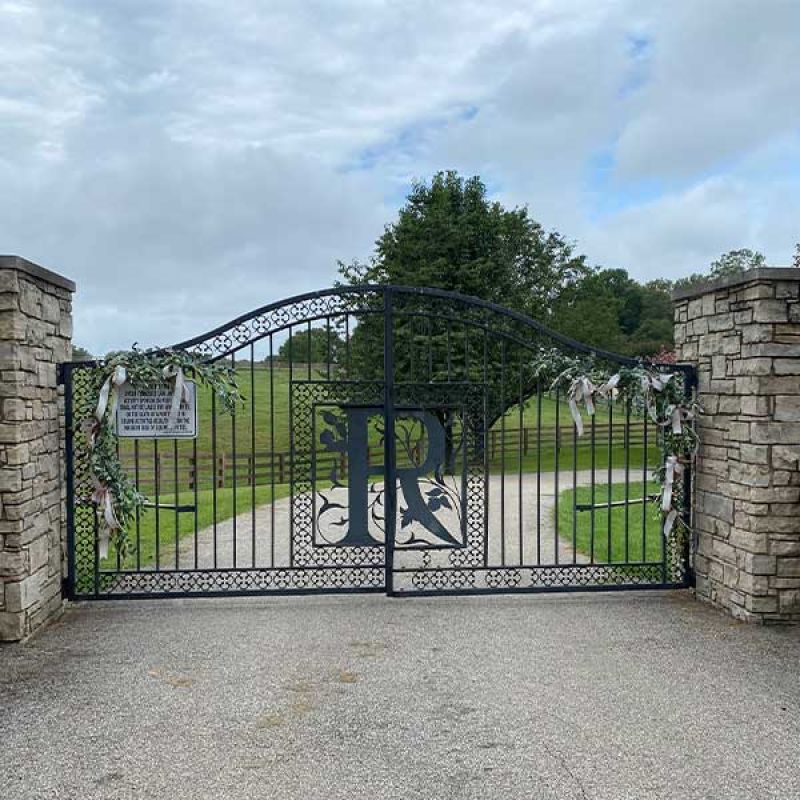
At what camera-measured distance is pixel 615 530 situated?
9.66 meters

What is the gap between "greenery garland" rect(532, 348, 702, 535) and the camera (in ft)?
20.0

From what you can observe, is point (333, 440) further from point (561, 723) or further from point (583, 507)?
point (561, 723)

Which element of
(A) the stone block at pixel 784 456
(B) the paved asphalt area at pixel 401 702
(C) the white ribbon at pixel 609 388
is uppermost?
(C) the white ribbon at pixel 609 388

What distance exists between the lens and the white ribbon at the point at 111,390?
584 cm

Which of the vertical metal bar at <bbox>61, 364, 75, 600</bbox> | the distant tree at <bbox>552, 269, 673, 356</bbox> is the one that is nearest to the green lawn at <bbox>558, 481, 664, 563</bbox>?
the distant tree at <bbox>552, 269, 673, 356</bbox>

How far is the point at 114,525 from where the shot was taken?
5.89 meters

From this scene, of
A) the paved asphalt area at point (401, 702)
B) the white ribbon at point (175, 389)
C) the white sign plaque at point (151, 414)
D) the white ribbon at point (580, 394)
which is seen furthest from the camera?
the white ribbon at point (580, 394)

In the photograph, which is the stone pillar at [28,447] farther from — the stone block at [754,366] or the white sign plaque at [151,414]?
the stone block at [754,366]

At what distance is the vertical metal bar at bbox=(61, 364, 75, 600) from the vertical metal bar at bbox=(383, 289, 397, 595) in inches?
94.0

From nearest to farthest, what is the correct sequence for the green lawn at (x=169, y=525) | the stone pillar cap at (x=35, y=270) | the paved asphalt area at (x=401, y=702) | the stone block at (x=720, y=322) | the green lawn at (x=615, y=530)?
the paved asphalt area at (x=401, y=702) < the stone pillar cap at (x=35, y=270) < the stone block at (x=720, y=322) < the green lawn at (x=615, y=530) < the green lawn at (x=169, y=525)

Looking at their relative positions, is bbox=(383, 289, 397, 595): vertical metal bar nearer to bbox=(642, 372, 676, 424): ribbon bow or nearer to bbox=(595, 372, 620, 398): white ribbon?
bbox=(595, 372, 620, 398): white ribbon

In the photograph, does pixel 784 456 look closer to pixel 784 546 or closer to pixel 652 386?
pixel 784 546

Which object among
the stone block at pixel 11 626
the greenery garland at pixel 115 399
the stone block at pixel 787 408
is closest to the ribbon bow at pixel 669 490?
the stone block at pixel 787 408

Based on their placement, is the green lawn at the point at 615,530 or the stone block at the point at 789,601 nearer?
the stone block at the point at 789,601
